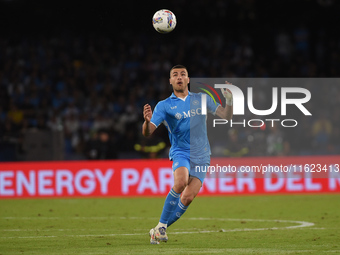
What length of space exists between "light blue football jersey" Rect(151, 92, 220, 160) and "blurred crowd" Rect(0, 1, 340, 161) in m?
8.59

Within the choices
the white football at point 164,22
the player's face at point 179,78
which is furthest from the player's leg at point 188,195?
the white football at point 164,22

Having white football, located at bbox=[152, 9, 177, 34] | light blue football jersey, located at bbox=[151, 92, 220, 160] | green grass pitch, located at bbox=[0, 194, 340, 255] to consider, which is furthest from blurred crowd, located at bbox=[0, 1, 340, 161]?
light blue football jersey, located at bbox=[151, 92, 220, 160]

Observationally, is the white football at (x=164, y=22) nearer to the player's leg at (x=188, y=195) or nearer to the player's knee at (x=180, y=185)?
the player's leg at (x=188, y=195)

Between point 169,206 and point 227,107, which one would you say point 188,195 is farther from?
point 227,107

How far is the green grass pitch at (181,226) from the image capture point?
7.56 meters

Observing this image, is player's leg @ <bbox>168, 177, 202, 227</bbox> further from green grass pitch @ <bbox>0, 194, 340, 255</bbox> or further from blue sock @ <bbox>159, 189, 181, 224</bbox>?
green grass pitch @ <bbox>0, 194, 340, 255</bbox>

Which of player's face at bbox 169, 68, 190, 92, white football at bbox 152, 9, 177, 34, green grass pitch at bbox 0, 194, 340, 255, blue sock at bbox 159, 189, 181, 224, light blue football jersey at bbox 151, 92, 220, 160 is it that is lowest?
green grass pitch at bbox 0, 194, 340, 255

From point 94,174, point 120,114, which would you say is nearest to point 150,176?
point 94,174

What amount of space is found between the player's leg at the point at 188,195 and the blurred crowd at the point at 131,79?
870cm

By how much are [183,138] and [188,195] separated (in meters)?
0.77

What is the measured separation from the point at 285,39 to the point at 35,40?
9430 millimetres

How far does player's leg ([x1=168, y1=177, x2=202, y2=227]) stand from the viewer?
814 centimetres

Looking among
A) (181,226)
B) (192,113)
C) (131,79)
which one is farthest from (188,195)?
(131,79)

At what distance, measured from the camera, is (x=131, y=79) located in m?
21.5
